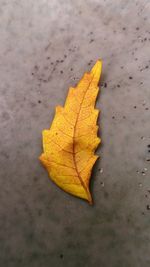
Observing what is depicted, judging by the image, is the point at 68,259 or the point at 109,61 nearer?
the point at 68,259

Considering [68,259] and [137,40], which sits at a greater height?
[137,40]

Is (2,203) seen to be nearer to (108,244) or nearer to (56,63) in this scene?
(108,244)

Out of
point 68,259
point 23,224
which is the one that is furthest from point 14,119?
point 68,259
